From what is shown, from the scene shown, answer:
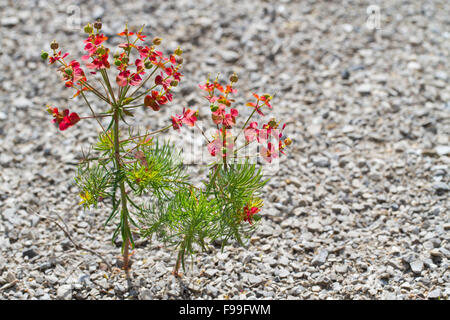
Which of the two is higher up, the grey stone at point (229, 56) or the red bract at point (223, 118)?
the grey stone at point (229, 56)

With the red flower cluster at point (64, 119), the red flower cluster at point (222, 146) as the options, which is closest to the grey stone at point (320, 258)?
the red flower cluster at point (222, 146)

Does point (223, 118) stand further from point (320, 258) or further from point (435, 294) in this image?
point (435, 294)

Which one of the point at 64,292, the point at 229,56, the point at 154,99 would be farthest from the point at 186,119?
the point at 229,56

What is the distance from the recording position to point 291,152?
341 cm

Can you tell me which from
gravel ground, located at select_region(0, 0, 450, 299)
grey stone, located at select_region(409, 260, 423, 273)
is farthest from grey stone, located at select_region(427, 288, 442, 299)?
grey stone, located at select_region(409, 260, 423, 273)

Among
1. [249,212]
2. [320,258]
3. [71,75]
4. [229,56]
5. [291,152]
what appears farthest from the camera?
[229,56]

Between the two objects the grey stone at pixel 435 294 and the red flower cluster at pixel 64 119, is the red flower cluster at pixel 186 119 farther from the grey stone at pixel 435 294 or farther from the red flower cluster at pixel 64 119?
the grey stone at pixel 435 294

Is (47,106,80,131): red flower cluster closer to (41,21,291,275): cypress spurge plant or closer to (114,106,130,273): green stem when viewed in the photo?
(41,21,291,275): cypress spurge plant

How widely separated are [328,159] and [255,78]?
1.01m

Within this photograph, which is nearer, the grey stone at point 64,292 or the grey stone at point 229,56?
the grey stone at point 64,292

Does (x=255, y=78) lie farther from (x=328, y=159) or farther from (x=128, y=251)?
(x=128, y=251)

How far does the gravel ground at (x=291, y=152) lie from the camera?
2.56 metres

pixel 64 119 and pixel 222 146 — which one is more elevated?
pixel 64 119

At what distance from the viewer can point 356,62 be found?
4180mm
